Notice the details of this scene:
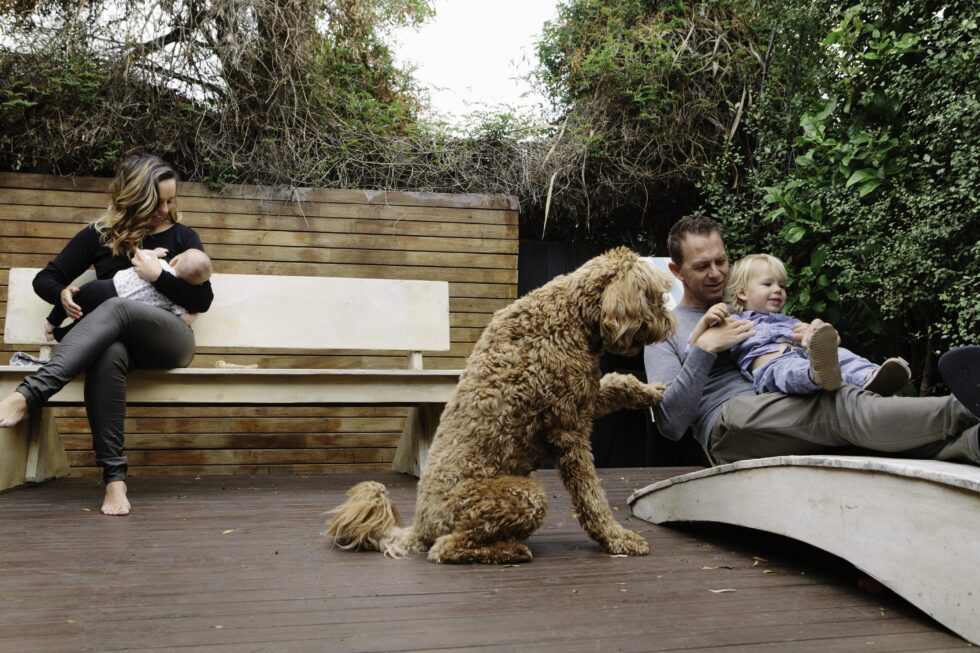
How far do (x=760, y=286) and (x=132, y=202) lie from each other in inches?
127

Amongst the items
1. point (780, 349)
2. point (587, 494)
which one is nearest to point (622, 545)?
point (587, 494)

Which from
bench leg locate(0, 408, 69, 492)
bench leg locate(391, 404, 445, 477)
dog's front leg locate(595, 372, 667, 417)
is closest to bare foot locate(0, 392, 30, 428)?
bench leg locate(0, 408, 69, 492)

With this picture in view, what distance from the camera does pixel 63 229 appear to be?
5590 millimetres

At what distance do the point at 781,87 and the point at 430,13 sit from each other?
318 centimetres

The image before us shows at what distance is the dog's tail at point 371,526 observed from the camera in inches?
114

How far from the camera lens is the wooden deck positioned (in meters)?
1.90

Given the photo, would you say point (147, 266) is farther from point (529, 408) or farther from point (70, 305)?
point (529, 408)

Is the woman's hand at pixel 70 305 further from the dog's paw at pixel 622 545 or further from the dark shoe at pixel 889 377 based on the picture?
the dark shoe at pixel 889 377

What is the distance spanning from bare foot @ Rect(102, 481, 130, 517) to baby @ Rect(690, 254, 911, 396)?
2783 mm

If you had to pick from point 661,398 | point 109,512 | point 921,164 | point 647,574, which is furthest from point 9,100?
point 921,164

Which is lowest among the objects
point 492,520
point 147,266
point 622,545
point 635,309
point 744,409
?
point 622,545

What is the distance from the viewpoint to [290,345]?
5.28 m

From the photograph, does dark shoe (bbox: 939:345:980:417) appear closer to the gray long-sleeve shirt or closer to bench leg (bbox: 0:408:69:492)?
the gray long-sleeve shirt

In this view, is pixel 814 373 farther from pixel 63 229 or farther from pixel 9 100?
pixel 9 100
